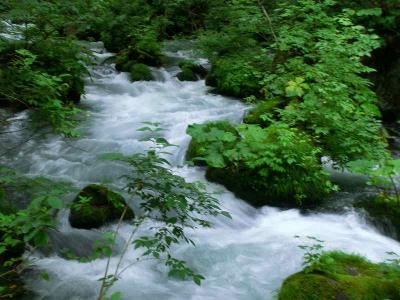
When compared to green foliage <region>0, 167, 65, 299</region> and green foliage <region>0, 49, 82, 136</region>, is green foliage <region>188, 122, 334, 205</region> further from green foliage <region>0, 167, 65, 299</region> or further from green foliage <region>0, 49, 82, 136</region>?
green foliage <region>0, 167, 65, 299</region>

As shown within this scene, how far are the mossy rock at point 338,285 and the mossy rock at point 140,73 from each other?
9644mm

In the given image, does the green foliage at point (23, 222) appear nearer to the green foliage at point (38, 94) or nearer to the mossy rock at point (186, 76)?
the green foliage at point (38, 94)

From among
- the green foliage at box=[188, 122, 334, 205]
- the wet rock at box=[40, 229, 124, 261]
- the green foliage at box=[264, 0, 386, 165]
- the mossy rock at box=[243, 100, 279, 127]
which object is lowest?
the wet rock at box=[40, 229, 124, 261]

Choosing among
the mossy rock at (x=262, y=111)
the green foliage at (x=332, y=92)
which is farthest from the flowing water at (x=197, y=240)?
the green foliage at (x=332, y=92)

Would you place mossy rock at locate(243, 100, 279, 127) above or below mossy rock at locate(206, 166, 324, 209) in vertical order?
above

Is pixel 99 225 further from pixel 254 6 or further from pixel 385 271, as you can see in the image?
pixel 254 6

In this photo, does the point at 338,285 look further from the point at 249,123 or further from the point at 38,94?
the point at 249,123

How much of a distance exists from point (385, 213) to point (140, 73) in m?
8.61

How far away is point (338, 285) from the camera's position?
351 cm

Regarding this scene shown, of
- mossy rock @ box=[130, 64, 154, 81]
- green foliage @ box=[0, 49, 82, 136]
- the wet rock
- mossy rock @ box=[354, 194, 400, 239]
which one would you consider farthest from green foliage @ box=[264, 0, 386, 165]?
mossy rock @ box=[130, 64, 154, 81]

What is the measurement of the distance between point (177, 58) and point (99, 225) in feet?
34.4

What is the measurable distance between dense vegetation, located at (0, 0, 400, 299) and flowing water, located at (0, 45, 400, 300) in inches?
9.0

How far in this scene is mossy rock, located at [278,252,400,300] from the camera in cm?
345

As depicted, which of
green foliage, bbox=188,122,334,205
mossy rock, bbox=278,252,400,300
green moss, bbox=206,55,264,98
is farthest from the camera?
green moss, bbox=206,55,264,98
